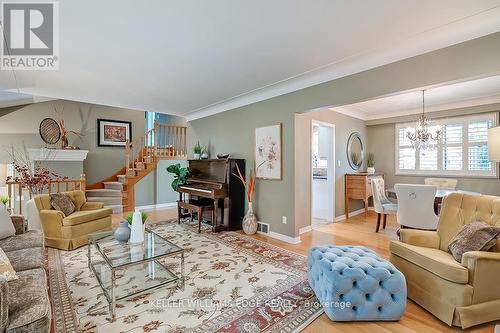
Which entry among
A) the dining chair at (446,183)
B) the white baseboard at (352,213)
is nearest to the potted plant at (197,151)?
the white baseboard at (352,213)

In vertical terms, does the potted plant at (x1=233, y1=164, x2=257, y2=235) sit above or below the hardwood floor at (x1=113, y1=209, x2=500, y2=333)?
above

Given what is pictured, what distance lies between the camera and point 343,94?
10.2ft

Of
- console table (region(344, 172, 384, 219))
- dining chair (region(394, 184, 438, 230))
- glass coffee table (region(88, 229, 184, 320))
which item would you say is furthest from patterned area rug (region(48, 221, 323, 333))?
console table (region(344, 172, 384, 219))

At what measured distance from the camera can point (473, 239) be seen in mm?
2000

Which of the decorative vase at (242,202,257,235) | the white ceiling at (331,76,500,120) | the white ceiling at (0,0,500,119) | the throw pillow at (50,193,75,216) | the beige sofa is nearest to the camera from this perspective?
the beige sofa

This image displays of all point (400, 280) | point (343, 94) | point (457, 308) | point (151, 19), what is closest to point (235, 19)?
point (151, 19)

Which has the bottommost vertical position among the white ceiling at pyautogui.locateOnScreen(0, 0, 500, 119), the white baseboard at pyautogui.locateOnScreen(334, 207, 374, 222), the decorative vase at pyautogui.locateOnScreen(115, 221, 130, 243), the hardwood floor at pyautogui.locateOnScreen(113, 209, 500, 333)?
the hardwood floor at pyautogui.locateOnScreen(113, 209, 500, 333)

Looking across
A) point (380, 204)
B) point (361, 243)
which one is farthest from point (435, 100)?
point (361, 243)

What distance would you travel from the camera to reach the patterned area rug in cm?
187

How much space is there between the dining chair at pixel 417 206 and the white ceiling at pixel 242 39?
2.03m

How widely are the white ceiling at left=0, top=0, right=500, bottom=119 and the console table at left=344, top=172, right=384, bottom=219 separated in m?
2.80

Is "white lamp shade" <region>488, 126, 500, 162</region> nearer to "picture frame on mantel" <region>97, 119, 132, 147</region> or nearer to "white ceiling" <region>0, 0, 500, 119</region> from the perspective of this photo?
"white ceiling" <region>0, 0, 500, 119</region>

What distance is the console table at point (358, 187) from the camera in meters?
5.27

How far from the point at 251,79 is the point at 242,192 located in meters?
2.13
